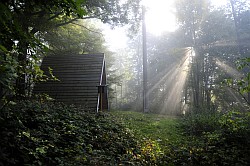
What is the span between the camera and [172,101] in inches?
1019

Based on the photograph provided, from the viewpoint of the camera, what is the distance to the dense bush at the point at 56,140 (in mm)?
3652

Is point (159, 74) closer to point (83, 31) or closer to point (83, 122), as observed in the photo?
point (83, 31)

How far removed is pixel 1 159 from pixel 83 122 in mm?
3433

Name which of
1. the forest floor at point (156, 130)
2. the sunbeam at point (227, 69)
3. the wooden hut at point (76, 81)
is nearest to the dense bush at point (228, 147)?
the forest floor at point (156, 130)

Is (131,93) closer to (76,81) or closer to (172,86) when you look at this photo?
(172,86)

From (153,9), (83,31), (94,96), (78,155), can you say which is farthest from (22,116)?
(153,9)

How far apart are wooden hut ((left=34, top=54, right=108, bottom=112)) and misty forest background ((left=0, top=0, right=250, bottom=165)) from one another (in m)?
0.95

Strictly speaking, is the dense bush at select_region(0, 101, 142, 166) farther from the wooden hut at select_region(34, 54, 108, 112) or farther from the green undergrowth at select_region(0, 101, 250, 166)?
the wooden hut at select_region(34, 54, 108, 112)

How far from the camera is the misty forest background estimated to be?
3717 mm

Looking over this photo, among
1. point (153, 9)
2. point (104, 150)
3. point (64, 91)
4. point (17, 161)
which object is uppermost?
point (153, 9)

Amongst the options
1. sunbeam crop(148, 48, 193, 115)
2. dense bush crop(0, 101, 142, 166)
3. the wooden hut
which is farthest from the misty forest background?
the wooden hut

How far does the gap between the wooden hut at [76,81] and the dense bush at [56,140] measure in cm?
325

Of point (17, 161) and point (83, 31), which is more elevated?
point (83, 31)

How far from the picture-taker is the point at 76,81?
36.9ft
